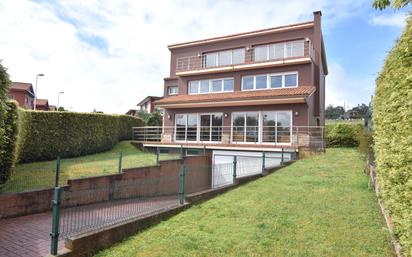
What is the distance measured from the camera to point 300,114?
2036cm

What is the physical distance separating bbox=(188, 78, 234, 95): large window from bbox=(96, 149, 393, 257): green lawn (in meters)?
16.2

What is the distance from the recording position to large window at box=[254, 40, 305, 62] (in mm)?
23172

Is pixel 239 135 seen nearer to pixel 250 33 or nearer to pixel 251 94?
pixel 251 94

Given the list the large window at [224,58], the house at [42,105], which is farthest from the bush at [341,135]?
the house at [42,105]

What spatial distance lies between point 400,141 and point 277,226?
3.03 metres

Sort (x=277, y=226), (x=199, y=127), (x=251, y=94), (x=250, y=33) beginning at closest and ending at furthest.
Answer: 1. (x=277, y=226)
2. (x=251, y=94)
3. (x=199, y=127)
4. (x=250, y=33)

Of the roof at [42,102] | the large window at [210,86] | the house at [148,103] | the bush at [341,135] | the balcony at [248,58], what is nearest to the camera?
the bush at [341,135]

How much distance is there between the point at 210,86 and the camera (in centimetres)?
2608

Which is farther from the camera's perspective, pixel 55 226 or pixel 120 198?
pixel 120 198

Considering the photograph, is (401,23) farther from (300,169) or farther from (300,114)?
(300,114)

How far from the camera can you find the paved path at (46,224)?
588 cm

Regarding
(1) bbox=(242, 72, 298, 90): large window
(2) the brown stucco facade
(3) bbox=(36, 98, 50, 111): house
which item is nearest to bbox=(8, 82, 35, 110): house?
(3) bbox=(36, 98, 50, 111): house

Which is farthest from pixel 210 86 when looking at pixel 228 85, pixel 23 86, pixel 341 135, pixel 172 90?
pixel 23 86

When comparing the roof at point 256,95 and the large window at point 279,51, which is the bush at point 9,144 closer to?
the roof at point 256,95
